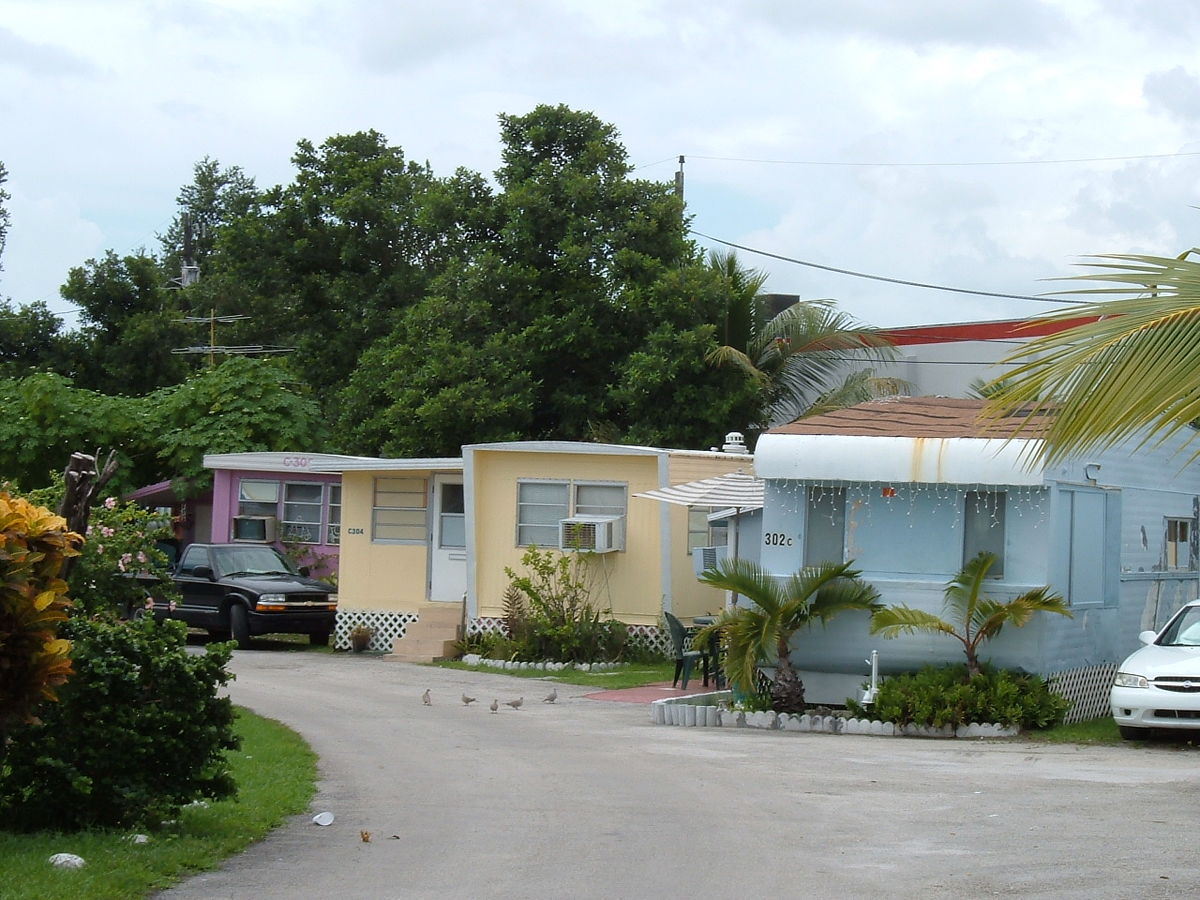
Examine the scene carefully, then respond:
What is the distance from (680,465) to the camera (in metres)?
22.6

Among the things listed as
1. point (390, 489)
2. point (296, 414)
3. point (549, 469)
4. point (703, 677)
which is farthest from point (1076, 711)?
point (296, 414)

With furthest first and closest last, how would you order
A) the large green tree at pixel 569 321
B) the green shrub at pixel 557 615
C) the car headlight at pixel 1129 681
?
the large green tree at pixel 569 321, the green shrub at pixel 557 615, the car headlight at pixel 1129 681

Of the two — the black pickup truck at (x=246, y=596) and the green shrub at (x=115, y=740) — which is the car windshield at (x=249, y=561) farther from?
the green shrub at (x=115, y=740)

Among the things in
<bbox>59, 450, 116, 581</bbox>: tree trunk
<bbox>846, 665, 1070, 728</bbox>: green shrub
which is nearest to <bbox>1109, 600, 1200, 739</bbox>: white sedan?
<bbox>846, 665, 1070, 728</bbox>: green shrub

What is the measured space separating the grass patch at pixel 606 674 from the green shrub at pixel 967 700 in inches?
208

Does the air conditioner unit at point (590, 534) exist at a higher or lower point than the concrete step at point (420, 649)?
higher

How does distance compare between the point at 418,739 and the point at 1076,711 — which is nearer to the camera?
the point at 418,739

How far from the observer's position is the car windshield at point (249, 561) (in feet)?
83.6

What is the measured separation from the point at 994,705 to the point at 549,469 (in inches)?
380

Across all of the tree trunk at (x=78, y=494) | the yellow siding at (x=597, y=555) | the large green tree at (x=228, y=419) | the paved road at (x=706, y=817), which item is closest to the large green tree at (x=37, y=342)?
the large green tree at (x=228, y=419)

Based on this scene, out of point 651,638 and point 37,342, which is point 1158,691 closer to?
point 651,638

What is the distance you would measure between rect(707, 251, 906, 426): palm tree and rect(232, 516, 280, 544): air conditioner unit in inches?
353

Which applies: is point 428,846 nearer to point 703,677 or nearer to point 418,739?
point 418,739

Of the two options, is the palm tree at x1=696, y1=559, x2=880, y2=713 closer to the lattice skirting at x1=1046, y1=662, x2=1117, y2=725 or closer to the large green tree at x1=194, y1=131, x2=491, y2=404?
the lattice skirting at x1=1046, y1=662, x2=1117, y2=725
